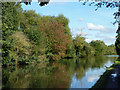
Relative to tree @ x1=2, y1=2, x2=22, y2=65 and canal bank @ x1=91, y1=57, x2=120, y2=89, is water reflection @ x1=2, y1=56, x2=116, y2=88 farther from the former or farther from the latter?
tree @ x1=2, y1=2, x2=22, y2=65

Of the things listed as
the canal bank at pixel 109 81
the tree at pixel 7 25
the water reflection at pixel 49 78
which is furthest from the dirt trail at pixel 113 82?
the tree at pixel 7 25

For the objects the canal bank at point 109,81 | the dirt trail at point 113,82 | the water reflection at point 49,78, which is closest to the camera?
the dirt trail at point 113,82

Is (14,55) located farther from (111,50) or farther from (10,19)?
(111,50)

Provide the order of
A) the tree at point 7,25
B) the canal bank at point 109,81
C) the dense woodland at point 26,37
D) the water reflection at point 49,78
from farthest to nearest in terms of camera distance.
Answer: the dense woodland at point 26,37 < the tree at point 7,25 < the water reflection at point 49,78 < the canal bank at point 109,81

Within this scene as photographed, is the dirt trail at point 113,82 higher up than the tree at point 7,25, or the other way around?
the tree at point 7,25

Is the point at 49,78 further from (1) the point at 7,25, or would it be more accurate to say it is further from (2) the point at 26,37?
(2) the point at 26,37

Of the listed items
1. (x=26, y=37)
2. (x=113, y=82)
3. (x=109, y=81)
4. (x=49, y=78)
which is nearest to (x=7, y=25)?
(x=26, y=37)

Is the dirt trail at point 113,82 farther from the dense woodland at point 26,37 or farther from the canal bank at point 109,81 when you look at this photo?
the dense woodland at point 26,37

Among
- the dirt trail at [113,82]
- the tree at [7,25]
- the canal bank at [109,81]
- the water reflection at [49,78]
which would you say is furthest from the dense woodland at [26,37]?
the dirt trail at [113,82]

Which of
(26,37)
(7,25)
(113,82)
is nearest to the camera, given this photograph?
(113,82)

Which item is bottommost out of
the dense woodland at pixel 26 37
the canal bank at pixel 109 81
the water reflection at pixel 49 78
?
the water reflection at pixel 49 78

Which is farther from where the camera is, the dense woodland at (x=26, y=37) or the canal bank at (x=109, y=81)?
the dense woodland at (x=26, y=37)

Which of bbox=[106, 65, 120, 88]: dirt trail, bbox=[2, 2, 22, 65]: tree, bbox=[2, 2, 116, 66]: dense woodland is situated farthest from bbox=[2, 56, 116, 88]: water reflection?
bbox=[2, 2, 116, 66]: dense woodland

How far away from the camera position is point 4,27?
63.9ft
